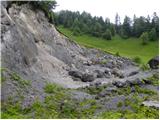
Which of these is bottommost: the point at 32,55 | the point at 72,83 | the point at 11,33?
the point at 72,83

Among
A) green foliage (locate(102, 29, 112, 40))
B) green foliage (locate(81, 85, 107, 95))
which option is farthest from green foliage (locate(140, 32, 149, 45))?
green foliage (locate(81, 85, 107, 95))

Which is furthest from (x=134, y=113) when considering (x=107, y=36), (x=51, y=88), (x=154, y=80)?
(x=107, y=36)

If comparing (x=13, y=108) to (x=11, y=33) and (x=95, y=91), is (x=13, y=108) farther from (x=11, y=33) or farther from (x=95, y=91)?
(x=11, y=33)

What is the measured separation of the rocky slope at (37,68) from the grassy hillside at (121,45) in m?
60.3

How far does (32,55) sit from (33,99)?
12560 millimetres

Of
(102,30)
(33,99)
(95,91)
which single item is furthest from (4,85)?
(102,30)

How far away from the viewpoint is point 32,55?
1645 inches

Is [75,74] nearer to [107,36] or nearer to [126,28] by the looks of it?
[107,36]

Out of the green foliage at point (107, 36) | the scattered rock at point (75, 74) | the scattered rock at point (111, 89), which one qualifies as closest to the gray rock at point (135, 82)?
the scattered rock at point (111, 89)

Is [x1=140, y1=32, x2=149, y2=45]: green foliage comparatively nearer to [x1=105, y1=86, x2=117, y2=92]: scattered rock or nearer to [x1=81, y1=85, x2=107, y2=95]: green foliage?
[x1=81, y1=85, x2=107, y2=95]: green foliage

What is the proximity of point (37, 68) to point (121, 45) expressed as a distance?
9331cm

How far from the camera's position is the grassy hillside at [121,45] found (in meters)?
117

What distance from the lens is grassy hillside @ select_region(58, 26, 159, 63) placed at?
117 metres

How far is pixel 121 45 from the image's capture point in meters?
132
